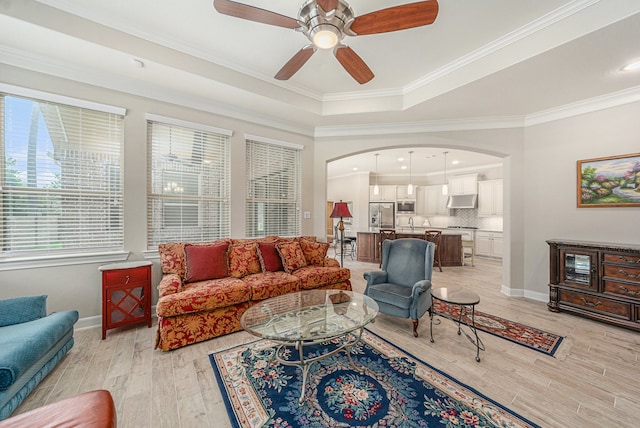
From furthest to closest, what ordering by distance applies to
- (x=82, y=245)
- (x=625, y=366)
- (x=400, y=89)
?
1. (x=400, y=89)
2. (x=82, y=245)
3. (x=625, y=366)

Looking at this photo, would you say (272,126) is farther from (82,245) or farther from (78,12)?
(82,245)

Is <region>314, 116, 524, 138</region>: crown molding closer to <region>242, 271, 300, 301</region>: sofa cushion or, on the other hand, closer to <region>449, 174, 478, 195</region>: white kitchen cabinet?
<region>242, 271, 300, 301</region>: sofa cushion

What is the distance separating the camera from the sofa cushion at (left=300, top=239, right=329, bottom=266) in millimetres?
3877

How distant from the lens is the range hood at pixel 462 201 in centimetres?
786

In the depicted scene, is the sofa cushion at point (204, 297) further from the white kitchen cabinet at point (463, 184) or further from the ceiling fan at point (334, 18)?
the white kitchen cabinet at point (463, 184)

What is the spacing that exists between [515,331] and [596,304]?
125 cm

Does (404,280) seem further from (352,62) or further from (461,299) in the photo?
(352,62)

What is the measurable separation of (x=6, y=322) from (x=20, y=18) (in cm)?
250

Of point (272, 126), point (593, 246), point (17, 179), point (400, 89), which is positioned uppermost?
point (400, 89)

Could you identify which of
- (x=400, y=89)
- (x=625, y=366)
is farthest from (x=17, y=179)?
(x=625, y=366)

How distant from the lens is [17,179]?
249 centimetres

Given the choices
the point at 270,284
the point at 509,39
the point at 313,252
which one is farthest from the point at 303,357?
the point at 509,39

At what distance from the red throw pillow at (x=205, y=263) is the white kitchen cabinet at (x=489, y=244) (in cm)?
773

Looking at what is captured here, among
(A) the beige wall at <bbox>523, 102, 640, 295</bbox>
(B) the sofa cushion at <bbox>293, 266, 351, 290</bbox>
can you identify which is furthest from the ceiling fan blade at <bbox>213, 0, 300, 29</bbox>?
(A) the beige wall at <bbox>523, 102, 640, 295</bbox>
